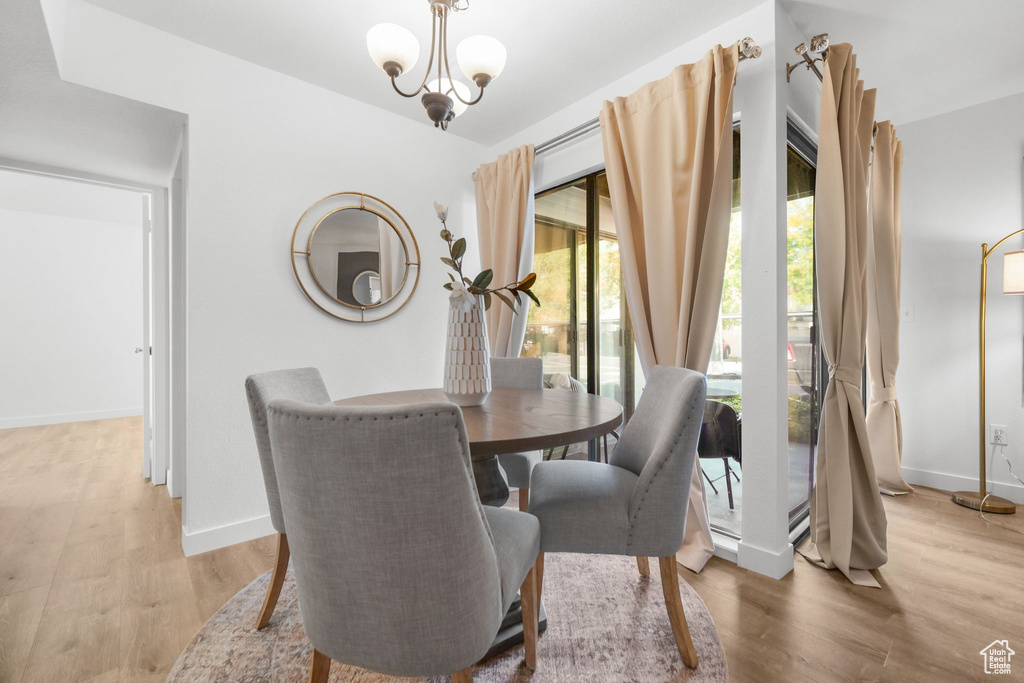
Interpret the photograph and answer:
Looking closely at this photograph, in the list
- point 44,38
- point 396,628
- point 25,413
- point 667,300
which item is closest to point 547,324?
point 667,300

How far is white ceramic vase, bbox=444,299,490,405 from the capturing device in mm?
1610

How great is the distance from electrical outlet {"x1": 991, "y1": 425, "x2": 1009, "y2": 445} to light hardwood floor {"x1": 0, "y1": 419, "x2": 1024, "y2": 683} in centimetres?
46

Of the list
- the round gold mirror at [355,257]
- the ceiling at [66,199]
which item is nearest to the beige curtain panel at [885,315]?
the round gold mirror at [355,257]

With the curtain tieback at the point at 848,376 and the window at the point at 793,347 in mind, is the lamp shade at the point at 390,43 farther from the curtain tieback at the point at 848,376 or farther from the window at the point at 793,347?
the curtain tieback at the point at 848,376

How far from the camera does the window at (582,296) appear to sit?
2.77 m

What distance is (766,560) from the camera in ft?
6.26

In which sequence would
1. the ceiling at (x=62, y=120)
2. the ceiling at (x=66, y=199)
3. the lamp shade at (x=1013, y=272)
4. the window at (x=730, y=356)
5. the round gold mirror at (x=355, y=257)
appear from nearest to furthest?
the ceiling at (x=62, y=120) < the window at (x=730, y=356) < the lamp shade at (x=1013, y=272) < the round gold mirror at (x=355, y=257) < the ceiling at (x=66, y=199)

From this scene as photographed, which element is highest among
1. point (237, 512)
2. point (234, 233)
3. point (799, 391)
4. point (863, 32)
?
point (863, 32)

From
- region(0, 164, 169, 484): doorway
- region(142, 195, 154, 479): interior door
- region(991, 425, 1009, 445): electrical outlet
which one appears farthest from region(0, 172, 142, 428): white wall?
region(991, 425, 1009, 445): electrical outlet

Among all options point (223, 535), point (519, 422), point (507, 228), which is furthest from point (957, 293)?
point (223, 535)

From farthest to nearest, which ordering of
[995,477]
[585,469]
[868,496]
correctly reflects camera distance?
[995,477] → [868,496] → [585,469]

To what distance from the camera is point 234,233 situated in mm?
2316

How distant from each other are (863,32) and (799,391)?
177 cm

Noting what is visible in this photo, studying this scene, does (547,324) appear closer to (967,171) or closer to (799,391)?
(799,391)
